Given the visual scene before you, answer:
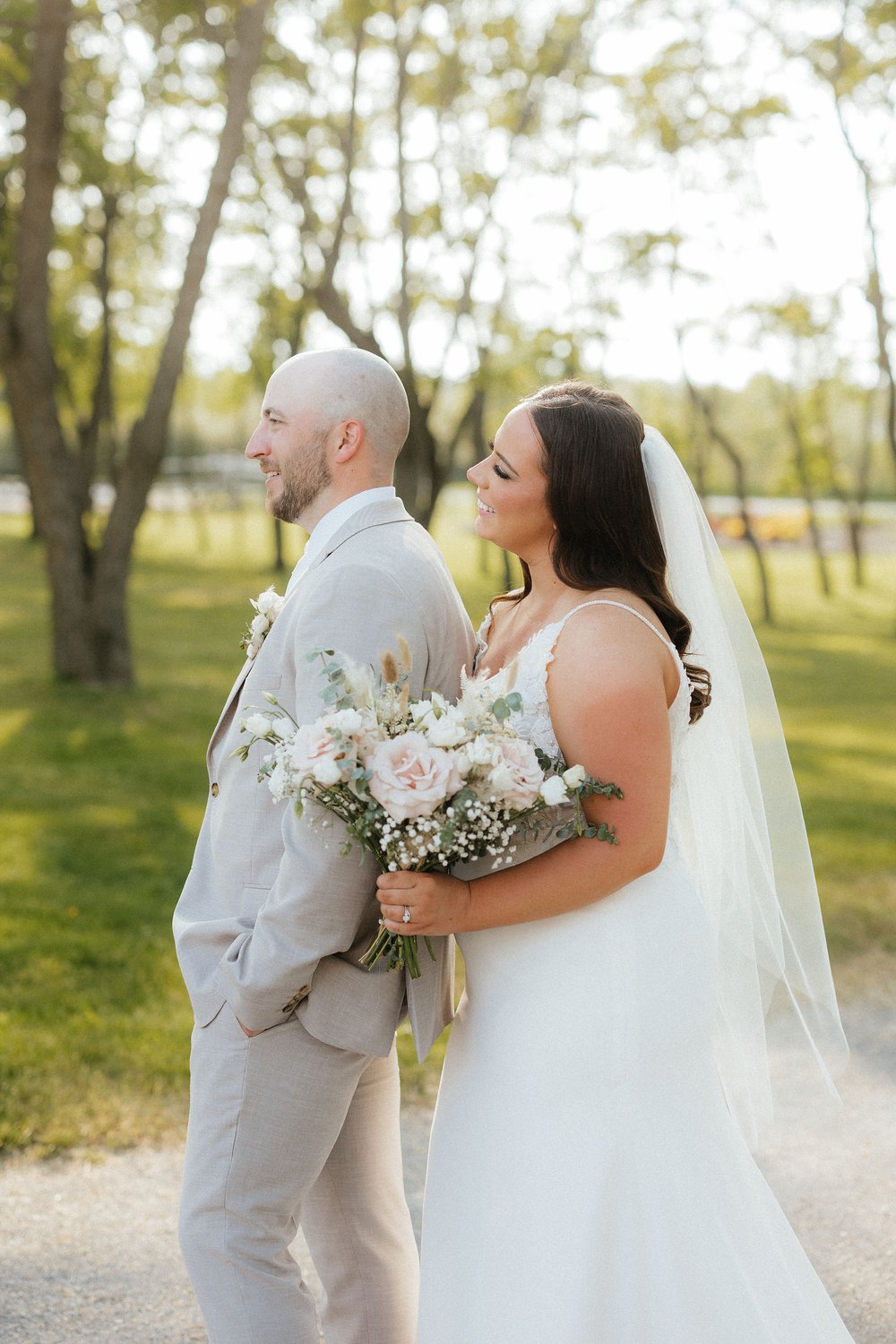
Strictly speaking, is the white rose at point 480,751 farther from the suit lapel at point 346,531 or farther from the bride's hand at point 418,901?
the suit lapel at point 346,531

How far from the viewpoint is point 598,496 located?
112 inches

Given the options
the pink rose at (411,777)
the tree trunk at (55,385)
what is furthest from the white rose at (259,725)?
the tree trunk at (55,385)

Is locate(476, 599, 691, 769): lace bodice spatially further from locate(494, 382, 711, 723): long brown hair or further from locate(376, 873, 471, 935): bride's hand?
locate(376, 873, 471, 935): bride's hand

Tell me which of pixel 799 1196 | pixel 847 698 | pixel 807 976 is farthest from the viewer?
pixel 847 698

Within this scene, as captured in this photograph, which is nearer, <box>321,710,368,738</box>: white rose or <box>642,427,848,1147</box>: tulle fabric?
<box>321,710,368,738</box>: white rose

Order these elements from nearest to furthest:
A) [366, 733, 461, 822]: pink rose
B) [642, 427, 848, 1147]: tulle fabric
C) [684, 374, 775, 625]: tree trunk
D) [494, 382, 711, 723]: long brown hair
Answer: [366, 733, 461, 822]: pink rose
[494, 382, 711, 723]: long brown hair
[642, 427, 848, 1147]: tulle fabric
[684, 374, 775, 625]: tree trunk

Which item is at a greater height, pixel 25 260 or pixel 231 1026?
pixel 25 260

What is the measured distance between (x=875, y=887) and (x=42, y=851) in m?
5.36

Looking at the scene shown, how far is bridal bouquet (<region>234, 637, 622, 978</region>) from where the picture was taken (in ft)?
7.59

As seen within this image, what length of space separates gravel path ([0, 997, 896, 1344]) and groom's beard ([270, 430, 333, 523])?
2.33 m

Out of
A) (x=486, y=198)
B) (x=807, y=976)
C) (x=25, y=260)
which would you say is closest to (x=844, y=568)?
(x=486, y=198)

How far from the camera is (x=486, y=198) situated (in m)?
14.1

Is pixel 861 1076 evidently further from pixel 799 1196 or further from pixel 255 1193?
pixel 255 1193

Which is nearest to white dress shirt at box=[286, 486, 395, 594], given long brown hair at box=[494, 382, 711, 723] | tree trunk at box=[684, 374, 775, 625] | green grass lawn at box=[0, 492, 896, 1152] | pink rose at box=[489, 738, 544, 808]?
long brown hair at box=[494, 382, 711, 723]
